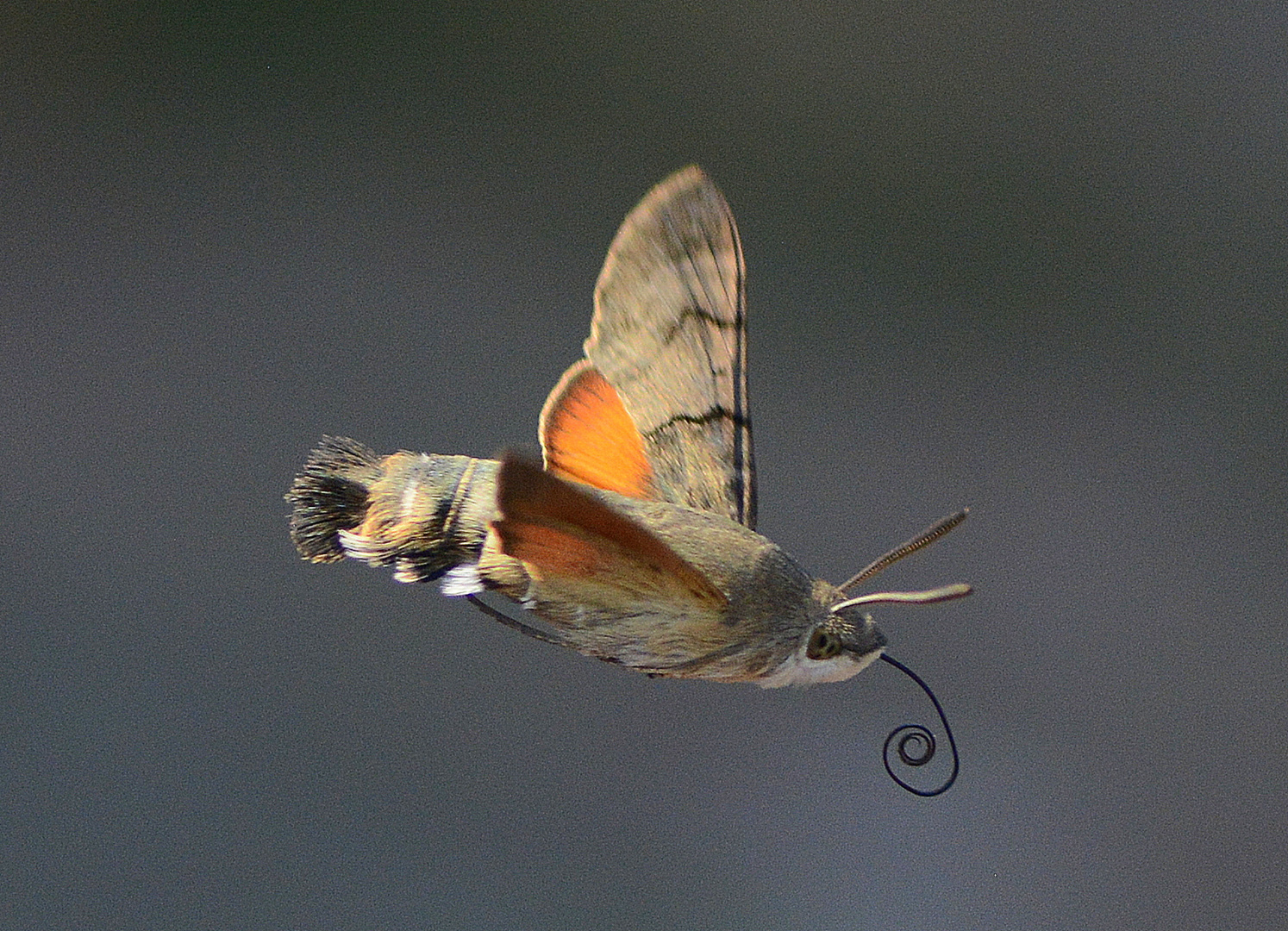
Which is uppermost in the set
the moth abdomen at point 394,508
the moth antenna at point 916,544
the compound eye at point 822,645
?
the moth abdomen at point 394,508

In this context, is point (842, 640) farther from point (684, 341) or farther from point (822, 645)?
point (684, 341)

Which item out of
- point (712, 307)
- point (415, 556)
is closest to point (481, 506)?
point (415, 556)

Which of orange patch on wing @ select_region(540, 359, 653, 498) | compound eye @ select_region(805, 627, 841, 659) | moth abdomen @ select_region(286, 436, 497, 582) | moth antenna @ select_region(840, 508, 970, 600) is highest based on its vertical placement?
orange patch on wing @ select_region(540, 359, 653, 498)

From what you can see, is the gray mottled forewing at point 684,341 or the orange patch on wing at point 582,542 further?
the gray mottled forewing at point 684,341

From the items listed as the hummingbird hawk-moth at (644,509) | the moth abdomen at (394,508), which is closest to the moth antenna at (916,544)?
the hummingbird hawk-moth at (644,509)

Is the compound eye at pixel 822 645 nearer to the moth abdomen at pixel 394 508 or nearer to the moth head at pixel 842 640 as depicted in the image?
the moth head at pixel 842 640

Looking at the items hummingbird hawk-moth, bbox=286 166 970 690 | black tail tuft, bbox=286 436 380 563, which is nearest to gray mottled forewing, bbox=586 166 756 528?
hummingbird hawk-moth, bbox=286 166 970 690

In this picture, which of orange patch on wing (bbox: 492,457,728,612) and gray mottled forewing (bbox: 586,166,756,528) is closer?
orange patch on wing (bbox: 492,457,728,612)

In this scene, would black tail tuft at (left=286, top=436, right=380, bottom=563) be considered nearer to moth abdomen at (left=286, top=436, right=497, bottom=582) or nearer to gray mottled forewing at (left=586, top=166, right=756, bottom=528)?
moth abdomen at (left=286, top=436, right=497, bottom=582)
